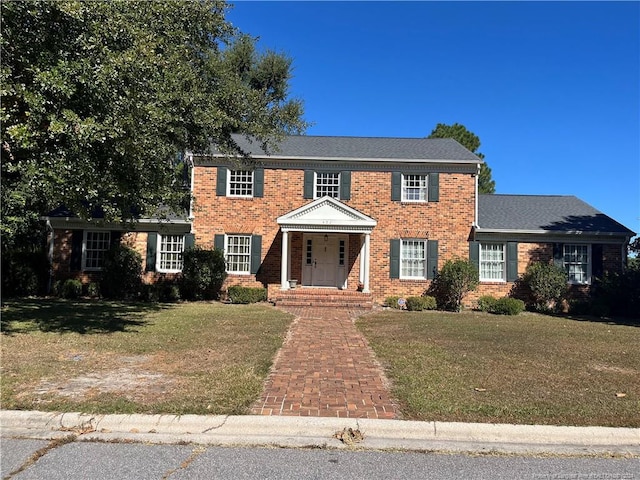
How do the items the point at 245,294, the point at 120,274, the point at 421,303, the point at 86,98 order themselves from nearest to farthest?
the point at 86,98 → the point at 421,303 → the point at 245,294 → the point at 120,274

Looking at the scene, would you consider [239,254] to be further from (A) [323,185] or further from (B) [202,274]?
(A) [323,185]

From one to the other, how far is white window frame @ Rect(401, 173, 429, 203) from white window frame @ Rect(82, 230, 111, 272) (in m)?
11.7

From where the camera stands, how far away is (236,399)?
17.4 ft

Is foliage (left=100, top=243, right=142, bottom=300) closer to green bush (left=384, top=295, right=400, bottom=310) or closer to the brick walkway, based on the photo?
green bush (left=384, top=295, right=400, bottom=310)

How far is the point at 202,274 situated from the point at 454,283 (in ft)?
30.0

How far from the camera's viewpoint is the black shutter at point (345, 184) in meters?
17.9

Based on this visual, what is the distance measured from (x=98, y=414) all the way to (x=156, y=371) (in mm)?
1799

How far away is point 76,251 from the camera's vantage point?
1773 centimetres

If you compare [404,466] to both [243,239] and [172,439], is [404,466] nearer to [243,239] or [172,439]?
[172,439]

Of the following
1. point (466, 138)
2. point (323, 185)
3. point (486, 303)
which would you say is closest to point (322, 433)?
point (486, 303)

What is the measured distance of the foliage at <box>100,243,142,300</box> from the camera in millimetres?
17062

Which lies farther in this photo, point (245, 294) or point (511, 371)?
point (245, 294)

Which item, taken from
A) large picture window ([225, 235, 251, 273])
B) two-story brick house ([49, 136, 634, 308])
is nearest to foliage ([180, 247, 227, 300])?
large picture window ([225, 235, 251, 273])

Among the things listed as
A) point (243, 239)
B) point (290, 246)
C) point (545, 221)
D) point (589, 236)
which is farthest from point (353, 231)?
point (589, 236)
